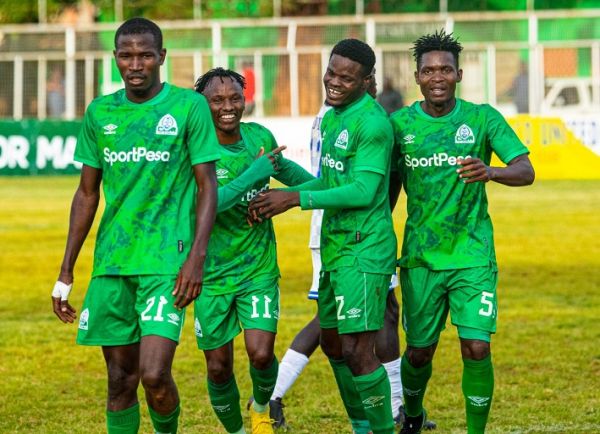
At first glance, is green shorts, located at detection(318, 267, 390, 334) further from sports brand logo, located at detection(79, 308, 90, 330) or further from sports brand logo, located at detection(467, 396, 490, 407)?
sports brand logo, located at detection(79, 308, 90, 330)

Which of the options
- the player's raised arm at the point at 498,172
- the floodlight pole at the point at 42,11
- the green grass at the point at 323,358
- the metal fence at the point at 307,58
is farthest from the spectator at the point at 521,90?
the player's raised arm at the point at 498,172

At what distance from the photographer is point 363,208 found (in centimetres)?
716

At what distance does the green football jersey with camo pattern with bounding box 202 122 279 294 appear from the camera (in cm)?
748

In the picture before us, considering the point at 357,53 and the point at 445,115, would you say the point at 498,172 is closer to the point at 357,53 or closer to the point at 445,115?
the point at 445,115

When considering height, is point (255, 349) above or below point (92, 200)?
below

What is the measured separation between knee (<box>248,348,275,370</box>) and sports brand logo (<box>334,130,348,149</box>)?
3.81ft

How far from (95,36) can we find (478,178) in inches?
1227

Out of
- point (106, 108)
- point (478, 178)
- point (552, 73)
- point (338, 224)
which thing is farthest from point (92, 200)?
point (552, 73)

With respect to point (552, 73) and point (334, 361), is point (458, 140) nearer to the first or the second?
point (334, 361)

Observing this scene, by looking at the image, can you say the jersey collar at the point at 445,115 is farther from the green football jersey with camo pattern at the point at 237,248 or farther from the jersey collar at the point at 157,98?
the jersey collar at the point at 157,98

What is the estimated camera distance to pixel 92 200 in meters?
6.67

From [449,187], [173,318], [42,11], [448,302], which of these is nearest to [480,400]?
[448,302]

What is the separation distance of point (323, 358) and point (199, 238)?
181 inches

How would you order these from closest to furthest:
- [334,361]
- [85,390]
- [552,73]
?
[334,361]
[85,390]
[552,73]
